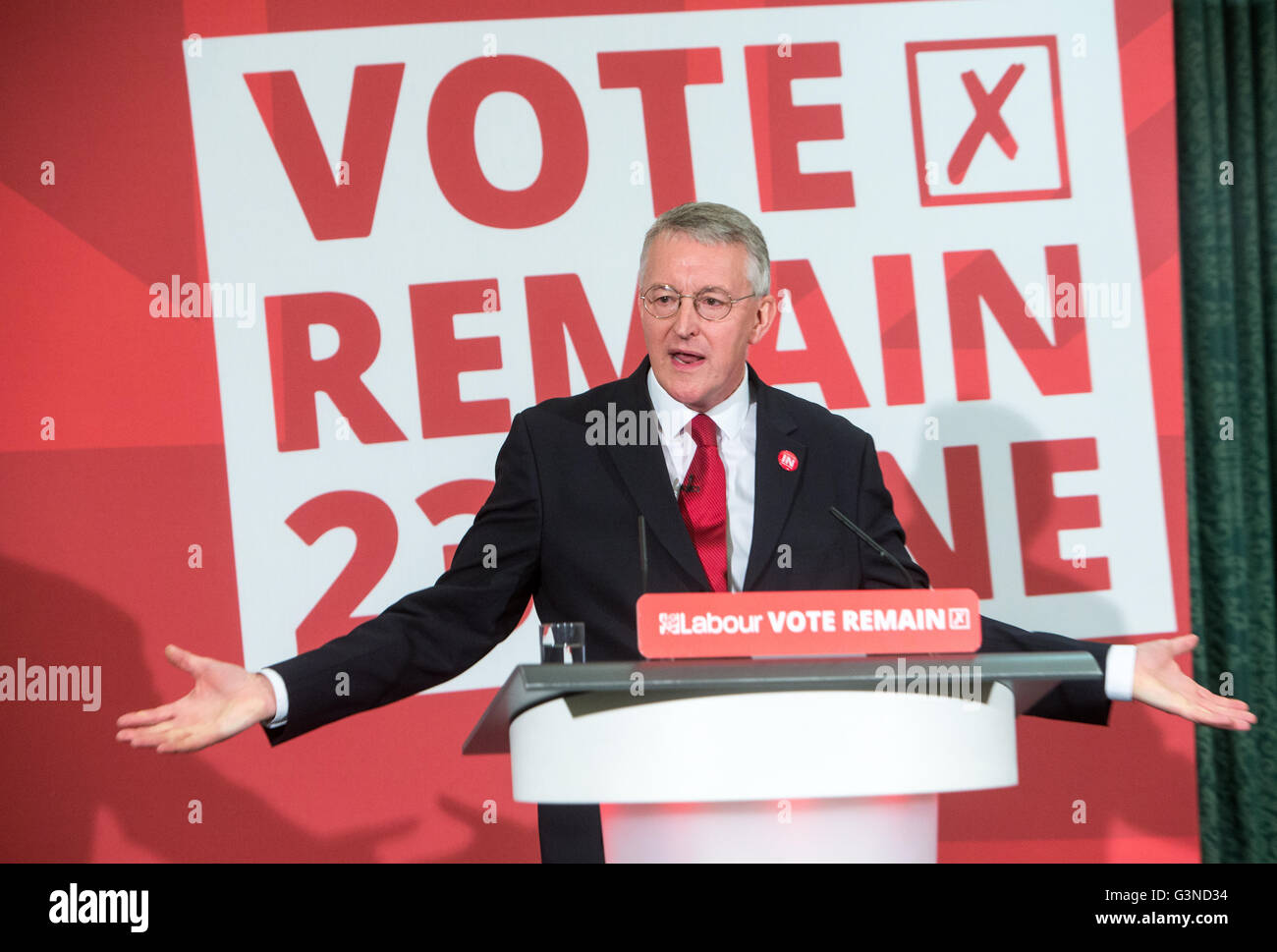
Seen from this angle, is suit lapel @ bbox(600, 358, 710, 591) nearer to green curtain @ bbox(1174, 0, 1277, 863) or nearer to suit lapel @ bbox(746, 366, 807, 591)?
suit lapel @ bbox(746, 366, 807, 591)

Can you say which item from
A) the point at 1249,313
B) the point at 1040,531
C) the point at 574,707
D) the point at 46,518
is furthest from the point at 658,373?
the point at 1249,313

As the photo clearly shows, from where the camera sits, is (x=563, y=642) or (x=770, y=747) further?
(x=563, y=642)

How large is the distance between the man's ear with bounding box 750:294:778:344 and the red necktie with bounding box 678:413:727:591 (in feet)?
1.07

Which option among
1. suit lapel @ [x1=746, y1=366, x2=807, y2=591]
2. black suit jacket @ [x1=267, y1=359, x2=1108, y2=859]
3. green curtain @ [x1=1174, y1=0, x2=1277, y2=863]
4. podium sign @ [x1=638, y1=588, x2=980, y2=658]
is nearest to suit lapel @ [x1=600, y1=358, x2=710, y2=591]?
black suit jacket @ [x1=267, y1=359, x2=1108, y2=859]

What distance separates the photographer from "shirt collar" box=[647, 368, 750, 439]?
2369 mm

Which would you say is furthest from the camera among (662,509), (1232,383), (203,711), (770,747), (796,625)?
(1232,383)

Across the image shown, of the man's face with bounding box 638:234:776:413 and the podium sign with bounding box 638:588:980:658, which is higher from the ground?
the man's face with bounding box 638:234:776:413

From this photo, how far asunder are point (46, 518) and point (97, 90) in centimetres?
125

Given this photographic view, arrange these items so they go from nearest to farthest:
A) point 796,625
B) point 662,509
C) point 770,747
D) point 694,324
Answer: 1. point 770,747
2. point 796,625
3. point 662,509
4. point 694,324

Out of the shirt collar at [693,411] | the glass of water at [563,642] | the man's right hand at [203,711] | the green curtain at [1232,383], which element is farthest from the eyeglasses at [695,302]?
the green curtain at [1232,383]

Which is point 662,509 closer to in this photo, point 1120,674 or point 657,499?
point 657,499

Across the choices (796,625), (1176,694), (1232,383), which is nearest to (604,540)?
(796,625)

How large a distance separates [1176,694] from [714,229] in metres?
1.14

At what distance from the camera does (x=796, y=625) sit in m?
1.58
